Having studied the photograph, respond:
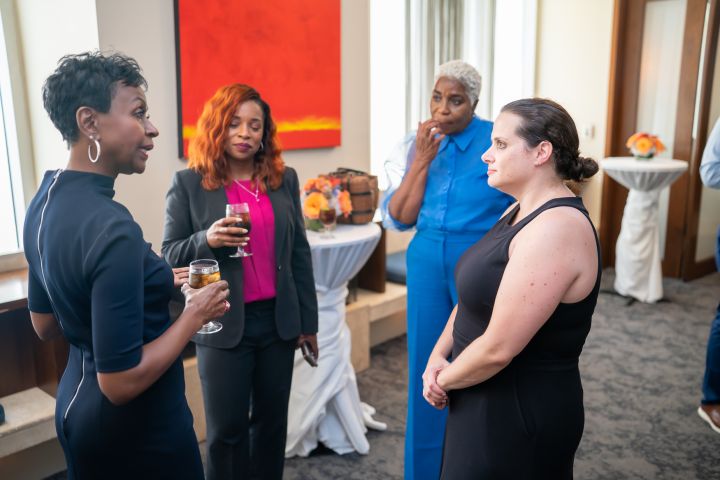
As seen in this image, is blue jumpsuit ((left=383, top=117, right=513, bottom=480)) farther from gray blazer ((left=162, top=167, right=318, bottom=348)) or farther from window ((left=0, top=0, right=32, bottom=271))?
window ((left=0, top=0, right=32, bottom=271))

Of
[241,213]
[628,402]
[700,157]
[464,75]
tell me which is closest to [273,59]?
[464,75]

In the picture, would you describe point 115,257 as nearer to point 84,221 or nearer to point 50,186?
point 84,221

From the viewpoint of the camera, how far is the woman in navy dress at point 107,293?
1.22 metres

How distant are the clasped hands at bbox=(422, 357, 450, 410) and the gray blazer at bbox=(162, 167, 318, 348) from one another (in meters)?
0.64

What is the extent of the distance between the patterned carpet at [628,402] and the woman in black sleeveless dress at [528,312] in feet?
4.42

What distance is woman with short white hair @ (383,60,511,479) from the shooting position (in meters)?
2.29

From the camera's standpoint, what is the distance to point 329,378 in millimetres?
2883

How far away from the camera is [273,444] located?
224 centimetres

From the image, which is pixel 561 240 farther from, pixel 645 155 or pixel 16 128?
pixel 645 155

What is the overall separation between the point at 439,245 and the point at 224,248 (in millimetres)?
784

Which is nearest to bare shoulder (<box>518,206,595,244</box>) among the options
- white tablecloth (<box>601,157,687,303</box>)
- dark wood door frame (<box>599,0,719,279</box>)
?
white tablecloth (<box>601,157,687,303</box>)

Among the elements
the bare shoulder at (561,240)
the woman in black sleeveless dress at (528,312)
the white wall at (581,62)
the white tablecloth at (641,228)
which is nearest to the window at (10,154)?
the woman in black sleeveless dress at (528,312)

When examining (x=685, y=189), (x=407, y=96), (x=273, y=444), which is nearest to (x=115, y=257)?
(x=273, y=444)

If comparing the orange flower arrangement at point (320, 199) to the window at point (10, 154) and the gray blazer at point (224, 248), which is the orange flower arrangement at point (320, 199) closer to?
the gray blazer at point (224, 248)
